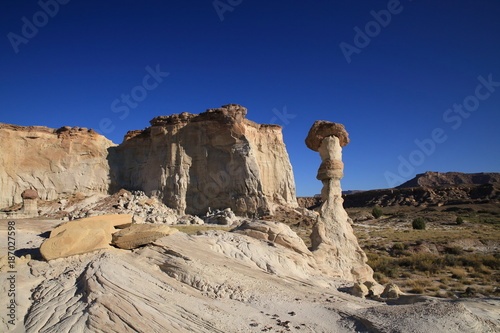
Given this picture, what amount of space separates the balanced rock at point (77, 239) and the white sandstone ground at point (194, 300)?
202 millimetres

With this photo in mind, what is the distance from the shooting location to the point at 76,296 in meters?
5.13

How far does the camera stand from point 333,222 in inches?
401

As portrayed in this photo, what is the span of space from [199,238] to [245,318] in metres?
3.17

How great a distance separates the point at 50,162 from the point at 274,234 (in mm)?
28617

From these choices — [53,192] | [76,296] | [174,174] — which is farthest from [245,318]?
[53,192]

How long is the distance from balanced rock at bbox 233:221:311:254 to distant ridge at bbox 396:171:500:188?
95547mm

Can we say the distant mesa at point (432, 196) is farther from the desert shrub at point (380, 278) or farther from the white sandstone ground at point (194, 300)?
the white sandstone ground at point (194, 300)

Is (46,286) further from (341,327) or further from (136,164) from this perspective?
(136,164)

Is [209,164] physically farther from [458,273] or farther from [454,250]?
[458,273]

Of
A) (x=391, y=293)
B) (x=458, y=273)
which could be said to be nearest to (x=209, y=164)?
(x=458, y=273)

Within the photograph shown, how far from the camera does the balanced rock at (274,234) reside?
8.70 meters

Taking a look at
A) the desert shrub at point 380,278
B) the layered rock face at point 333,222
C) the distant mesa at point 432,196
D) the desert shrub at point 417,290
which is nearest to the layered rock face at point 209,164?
the desert shrub at point 380,278

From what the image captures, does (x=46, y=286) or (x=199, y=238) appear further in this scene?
(x=199, y=238)

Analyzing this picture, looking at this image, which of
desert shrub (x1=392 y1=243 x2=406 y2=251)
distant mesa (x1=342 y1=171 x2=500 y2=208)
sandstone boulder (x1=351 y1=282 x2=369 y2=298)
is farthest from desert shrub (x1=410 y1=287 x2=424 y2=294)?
distant mesa (x1=342 y1=171 x2=500 y2=208)
